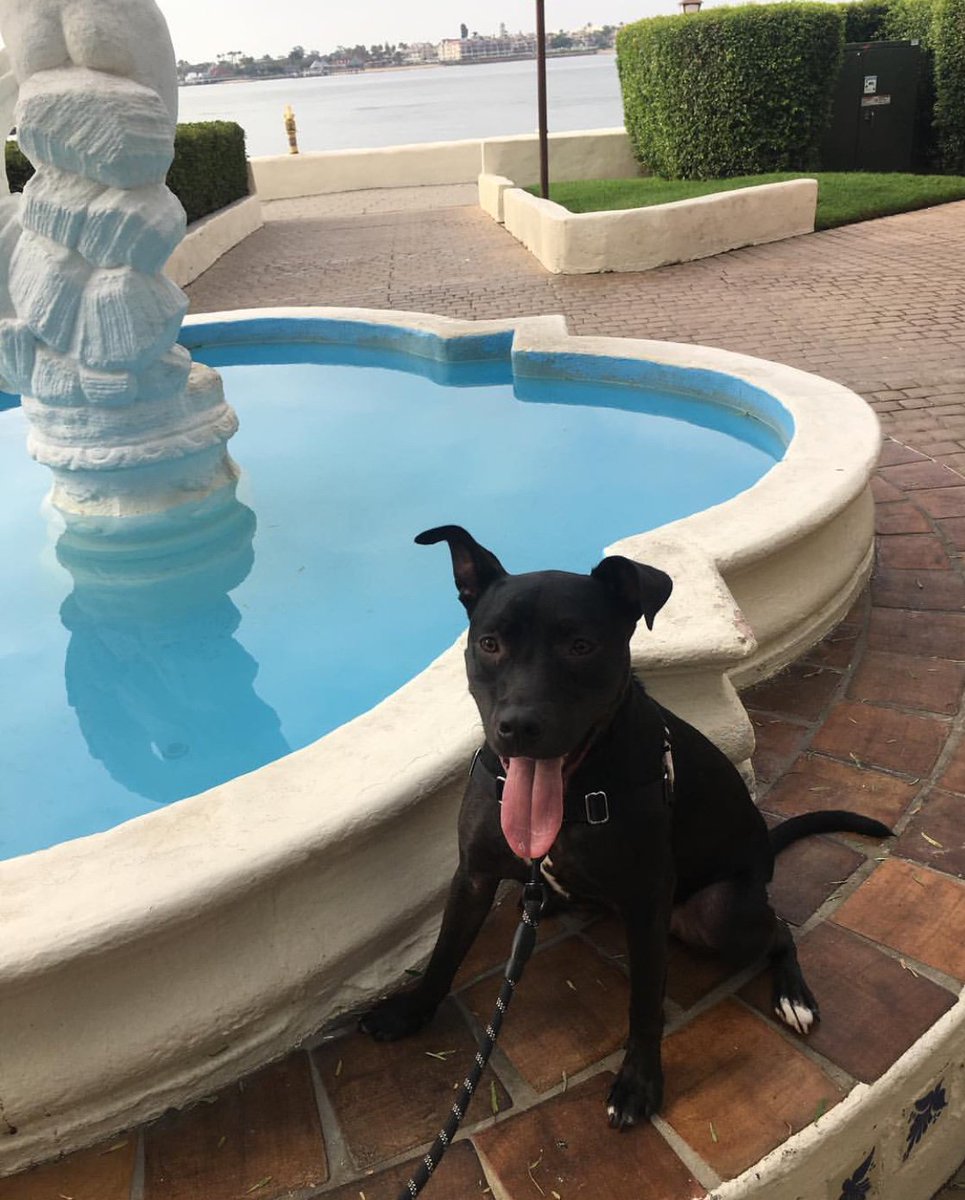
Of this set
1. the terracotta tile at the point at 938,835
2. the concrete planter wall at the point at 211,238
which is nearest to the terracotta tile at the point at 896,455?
the terracotta tile at the point at 938,835

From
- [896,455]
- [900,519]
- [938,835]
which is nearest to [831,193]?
[896,455]

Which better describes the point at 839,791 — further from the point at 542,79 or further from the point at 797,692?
the point at 542,79

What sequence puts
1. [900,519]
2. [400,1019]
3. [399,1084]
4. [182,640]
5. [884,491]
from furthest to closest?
[884,491] → [900,519] → [182,640] → [400,1019] → [399,1084]

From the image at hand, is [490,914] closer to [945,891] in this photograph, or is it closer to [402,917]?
[402,917]

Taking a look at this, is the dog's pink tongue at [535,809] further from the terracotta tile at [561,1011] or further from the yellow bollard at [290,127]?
the yellow bollard at [290,127]

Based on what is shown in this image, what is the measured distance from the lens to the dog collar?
1.89 metres

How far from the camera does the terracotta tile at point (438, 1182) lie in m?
1.90

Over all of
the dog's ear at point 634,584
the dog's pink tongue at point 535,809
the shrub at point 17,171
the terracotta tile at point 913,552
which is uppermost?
the dog's ear at point 634,584

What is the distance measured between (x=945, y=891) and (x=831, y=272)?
366 inches

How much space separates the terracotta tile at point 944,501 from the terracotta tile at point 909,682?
1419 mm

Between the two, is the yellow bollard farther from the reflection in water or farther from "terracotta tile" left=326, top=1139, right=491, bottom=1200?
"terracotta tile" left=326, top=1139, right=491, bottom=1200

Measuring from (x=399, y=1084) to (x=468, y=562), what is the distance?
119 centimetres

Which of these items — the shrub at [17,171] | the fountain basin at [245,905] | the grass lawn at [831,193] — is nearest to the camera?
the fountain basin at [245,905]

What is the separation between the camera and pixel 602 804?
1.89 m
